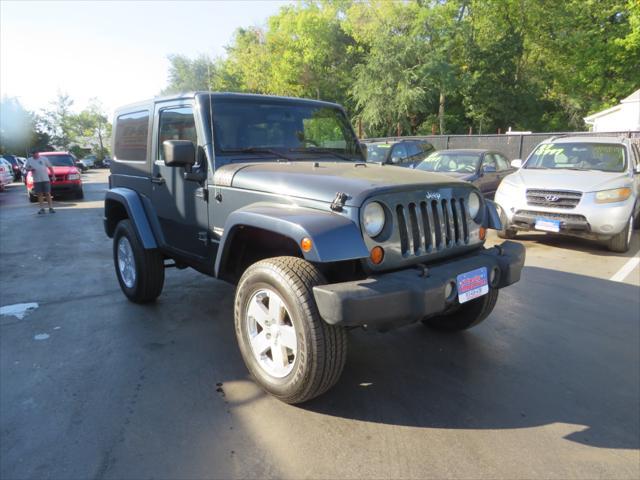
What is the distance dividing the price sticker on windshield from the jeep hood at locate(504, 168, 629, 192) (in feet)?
15.8

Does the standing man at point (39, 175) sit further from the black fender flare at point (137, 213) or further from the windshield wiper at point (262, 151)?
the windshield wiper at point (262, 151)

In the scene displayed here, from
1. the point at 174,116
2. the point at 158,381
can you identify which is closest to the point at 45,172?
the point at 174,116

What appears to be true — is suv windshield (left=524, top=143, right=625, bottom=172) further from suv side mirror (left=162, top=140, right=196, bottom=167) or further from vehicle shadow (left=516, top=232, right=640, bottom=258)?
suv side mirror (left=162, top=140, right=196, bottom=167)

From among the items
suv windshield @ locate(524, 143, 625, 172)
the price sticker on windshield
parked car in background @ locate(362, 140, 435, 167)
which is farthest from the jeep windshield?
parked car in background @ locate(362, 140, 435, 167)

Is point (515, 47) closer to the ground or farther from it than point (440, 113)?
farther from it

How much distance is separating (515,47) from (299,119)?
35.1 metres

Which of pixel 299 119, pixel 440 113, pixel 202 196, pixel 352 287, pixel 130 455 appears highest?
pixel 440 113

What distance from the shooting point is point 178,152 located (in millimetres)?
3367

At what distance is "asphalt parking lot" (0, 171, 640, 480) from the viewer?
2.42 m

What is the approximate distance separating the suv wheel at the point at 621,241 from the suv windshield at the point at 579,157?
3.45 ft

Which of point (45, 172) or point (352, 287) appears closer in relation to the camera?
point (352, 287)

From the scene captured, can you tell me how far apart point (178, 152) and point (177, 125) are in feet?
2.44

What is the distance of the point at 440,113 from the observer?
1303 inches

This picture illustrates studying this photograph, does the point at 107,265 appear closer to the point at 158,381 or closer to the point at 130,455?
the point at 158,381
